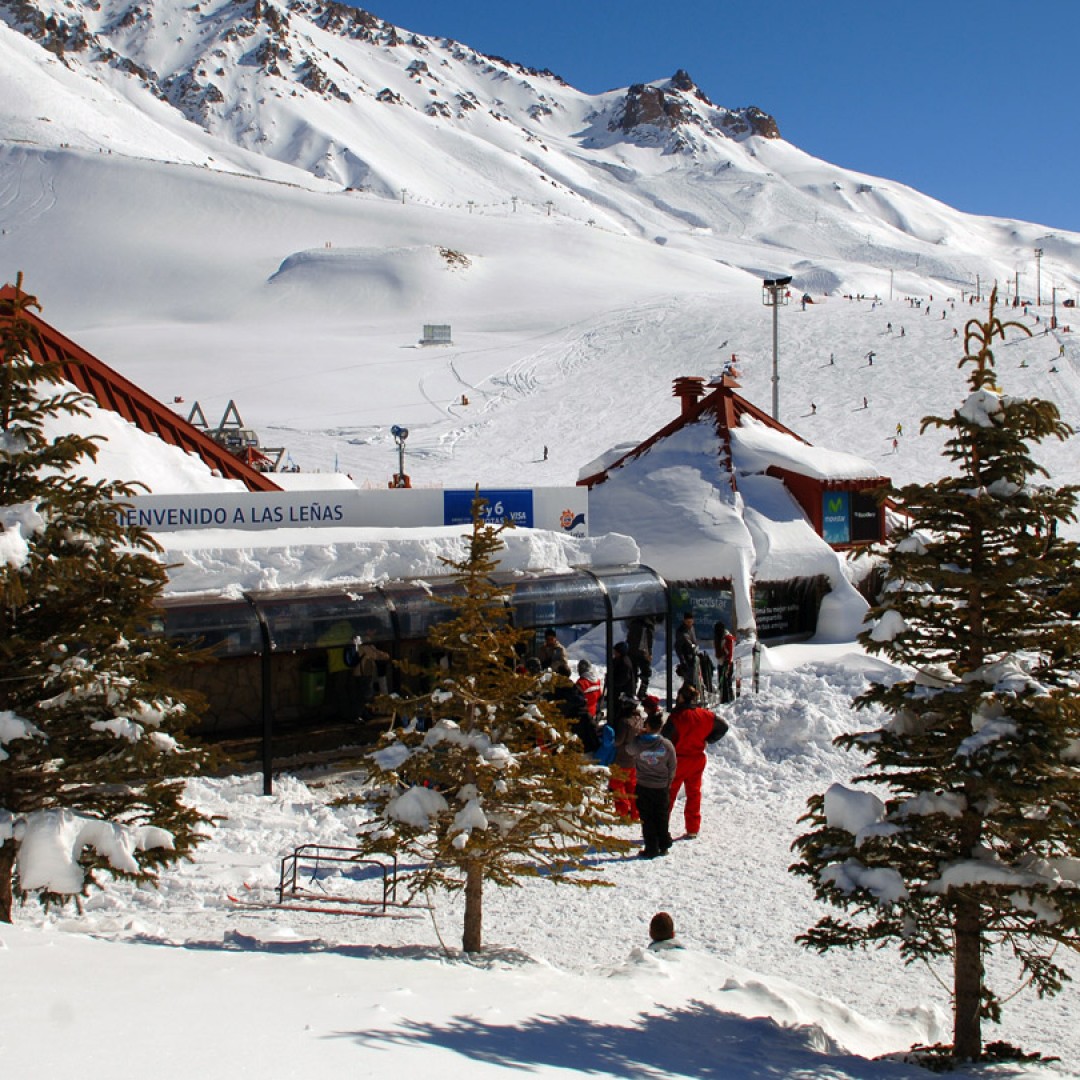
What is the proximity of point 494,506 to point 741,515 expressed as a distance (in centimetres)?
618

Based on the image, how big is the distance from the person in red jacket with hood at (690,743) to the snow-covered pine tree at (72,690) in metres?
4.87

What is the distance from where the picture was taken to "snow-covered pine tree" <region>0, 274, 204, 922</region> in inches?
252

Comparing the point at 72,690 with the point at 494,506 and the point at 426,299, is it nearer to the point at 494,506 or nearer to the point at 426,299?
the point at 494,506

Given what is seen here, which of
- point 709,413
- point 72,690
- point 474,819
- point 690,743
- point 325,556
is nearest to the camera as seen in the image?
point 72,690

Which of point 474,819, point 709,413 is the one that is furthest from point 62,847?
point 709,413

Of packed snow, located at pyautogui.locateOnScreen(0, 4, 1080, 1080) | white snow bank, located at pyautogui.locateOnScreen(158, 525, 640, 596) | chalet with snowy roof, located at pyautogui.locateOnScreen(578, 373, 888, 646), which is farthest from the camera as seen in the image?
chalet with snowy roof, located at pyautogui.locateOnScreen(578, 373, 888, 646)

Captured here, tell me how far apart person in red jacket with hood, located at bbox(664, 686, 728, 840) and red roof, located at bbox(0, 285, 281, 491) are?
10.5 metres

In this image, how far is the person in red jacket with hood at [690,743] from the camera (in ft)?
33.9

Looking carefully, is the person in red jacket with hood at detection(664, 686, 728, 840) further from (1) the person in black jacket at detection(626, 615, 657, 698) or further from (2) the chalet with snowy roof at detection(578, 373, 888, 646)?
(2) the chalet with snowy roof at detection(578, 373, 888, 646)

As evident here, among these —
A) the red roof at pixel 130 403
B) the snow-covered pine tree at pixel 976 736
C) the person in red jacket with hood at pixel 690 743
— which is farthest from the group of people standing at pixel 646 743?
the red roof at pixel 130 403

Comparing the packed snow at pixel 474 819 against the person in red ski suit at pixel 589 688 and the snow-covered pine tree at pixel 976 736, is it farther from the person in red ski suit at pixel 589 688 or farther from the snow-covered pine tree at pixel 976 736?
the person in red ski suit at pixel 589 688

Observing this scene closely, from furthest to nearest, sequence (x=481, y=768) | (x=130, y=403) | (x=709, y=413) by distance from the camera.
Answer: (x=709, y=413) → (x=130, y=403) → (x=481, y=768)

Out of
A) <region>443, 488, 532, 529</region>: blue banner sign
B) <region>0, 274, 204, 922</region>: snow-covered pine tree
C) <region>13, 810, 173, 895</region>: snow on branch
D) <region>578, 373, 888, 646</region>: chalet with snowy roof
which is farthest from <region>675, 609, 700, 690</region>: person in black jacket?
<region>13, 810, 173, 895</region>: snow on branch

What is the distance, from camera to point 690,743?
34.2ft
